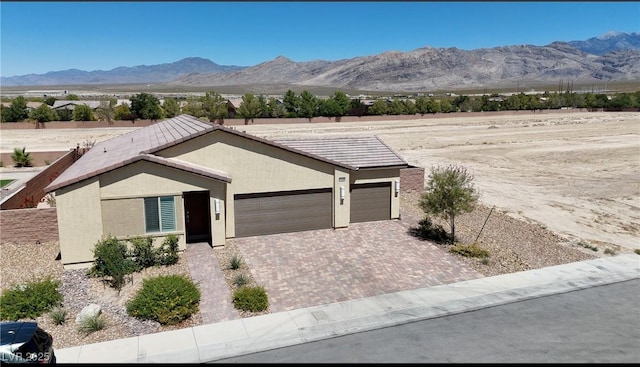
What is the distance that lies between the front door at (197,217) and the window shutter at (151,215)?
1689 millimetres

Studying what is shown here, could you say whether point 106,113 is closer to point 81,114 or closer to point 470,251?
point 81,114

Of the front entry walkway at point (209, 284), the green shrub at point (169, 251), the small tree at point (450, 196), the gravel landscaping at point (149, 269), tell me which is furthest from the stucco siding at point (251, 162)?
the small tree at point (450, 196)

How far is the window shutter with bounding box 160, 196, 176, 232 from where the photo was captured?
57.9 feet

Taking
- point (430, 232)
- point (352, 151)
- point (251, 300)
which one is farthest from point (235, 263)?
point (430, 232)

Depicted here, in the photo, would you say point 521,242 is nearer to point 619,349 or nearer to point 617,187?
point 619,349

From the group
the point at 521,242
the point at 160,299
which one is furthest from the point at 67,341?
the point at 521,242

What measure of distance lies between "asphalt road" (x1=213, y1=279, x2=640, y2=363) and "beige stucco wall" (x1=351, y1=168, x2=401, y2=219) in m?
9.15

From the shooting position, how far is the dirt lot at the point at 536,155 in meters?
25.1

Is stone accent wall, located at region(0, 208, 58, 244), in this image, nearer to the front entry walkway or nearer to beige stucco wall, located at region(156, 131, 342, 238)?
beige stucco wall, located at region(156, 131, 342, 238)

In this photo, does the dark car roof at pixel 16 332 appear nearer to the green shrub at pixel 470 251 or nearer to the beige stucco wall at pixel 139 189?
the beige stucco wall at pixel 139 189

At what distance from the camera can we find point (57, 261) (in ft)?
56.9

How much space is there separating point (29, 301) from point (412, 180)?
68.7 ft

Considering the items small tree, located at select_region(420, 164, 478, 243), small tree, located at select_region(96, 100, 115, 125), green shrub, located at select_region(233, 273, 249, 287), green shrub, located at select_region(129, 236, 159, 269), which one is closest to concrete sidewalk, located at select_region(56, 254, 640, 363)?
green shrub, located at select_region(233, 273, 249, 287)

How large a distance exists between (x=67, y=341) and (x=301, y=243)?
9492mm
